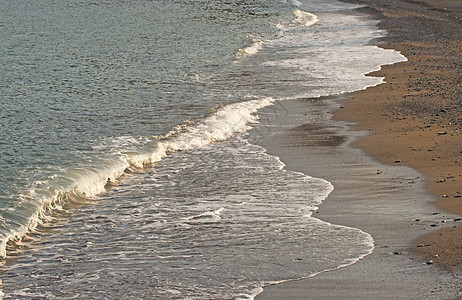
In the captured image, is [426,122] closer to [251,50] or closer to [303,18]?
[251,50]

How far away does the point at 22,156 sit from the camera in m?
10.5

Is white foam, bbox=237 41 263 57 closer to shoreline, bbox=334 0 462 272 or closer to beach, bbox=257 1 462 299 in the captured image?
shoreline, bbox=334 0 462 272

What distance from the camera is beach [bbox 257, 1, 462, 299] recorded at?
598cm

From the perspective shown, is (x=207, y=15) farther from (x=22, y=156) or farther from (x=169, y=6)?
(x=22, y=156)

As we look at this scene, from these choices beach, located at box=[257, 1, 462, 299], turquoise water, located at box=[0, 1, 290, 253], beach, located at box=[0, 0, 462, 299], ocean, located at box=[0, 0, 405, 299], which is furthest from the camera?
turquoise water, located at box=[0, 1, 290, 253]

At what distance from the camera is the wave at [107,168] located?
7.88m

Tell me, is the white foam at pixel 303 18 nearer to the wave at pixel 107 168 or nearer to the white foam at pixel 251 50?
the white foam at pixel 251 50

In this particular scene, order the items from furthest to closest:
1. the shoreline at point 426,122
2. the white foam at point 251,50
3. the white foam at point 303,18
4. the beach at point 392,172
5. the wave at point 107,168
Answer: the white foam at point 303,18 → the white foam at point 251,50 → the wave at point 107,168 → the shoreline at point 426,122 → the beach at point 392,172

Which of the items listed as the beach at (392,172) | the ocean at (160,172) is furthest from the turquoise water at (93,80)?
the beach at (392,172)

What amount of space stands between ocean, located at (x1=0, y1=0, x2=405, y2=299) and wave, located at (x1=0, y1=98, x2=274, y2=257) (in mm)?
27

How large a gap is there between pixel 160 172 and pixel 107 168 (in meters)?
0.78

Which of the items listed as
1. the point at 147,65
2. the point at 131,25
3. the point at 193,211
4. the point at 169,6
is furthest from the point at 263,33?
the point at 193,211

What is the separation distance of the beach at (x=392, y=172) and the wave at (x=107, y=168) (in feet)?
3.56

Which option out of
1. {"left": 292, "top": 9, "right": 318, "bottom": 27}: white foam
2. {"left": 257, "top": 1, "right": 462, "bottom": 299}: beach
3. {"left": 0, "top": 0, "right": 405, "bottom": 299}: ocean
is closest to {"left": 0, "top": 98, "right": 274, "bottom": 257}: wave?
{"left": 0, "top": 0, "right": 405, "bottom": 299}: ocean
